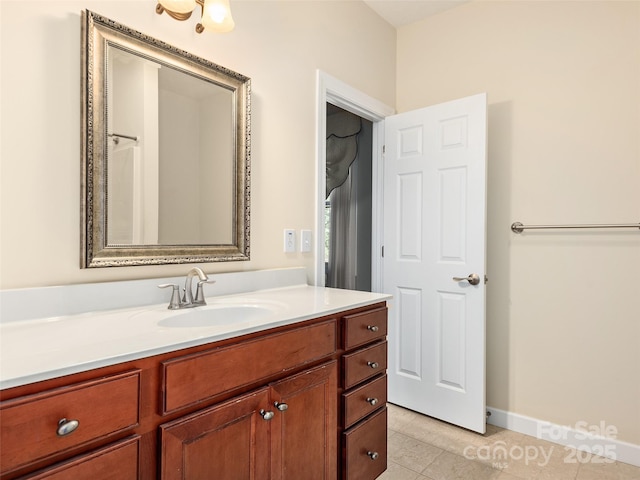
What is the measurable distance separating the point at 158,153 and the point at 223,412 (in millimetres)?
937

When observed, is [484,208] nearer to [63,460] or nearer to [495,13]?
[495,13]

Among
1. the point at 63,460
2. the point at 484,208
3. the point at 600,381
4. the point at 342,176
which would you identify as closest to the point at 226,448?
the point at 63,460

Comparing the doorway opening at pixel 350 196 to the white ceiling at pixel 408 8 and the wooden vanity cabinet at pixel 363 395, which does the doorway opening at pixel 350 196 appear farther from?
the wooden vanity cabinet at pixel 363 395

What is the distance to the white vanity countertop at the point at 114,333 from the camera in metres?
0.70

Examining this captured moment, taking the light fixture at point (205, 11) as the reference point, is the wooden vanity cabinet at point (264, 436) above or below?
below

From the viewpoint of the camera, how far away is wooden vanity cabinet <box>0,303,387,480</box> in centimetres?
68

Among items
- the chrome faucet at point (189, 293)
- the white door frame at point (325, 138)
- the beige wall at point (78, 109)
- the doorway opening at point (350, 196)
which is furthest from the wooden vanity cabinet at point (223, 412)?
the doorway opening at point (350, 196)

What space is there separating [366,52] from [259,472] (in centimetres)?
234

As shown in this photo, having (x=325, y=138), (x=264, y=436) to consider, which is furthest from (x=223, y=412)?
(x=325, y=138)

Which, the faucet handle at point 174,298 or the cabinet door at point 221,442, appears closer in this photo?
the cabinet door at point 221,442

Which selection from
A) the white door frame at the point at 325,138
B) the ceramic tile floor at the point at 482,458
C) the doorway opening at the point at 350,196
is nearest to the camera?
the ceramic tile floor at the point at 482,458

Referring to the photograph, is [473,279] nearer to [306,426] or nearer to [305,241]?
[305,241]

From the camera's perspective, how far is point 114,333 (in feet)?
3.00

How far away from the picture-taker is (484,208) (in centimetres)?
211
